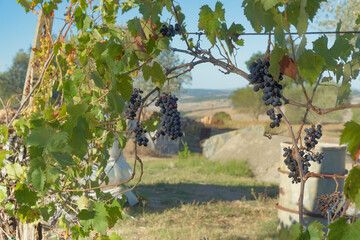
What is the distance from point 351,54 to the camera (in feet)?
7.39

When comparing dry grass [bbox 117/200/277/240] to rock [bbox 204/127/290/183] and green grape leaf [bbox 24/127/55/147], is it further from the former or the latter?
green grape leaf [bbox 24/127/55/147]

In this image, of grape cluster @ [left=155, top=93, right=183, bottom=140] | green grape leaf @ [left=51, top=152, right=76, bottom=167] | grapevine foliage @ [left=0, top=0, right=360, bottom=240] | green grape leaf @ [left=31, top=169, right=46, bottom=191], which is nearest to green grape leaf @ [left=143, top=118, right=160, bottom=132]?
grapevine foliage @ [left=0, top=0, right=360, bottom=240]

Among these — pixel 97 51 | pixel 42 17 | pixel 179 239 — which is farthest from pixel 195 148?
pixel 97 51

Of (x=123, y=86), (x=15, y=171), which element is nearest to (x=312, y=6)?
(x=123, y=86)

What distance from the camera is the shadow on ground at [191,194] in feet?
24.1

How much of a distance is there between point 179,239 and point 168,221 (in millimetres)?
1026

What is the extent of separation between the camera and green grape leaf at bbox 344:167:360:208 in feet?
3.59

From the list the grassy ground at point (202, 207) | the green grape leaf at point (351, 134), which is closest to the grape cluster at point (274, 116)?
the green grape leaf at point (351, 134)

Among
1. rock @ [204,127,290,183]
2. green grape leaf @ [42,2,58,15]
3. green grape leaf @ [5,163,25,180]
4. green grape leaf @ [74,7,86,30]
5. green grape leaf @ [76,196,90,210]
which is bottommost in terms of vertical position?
rock @ [204,127,290,183]

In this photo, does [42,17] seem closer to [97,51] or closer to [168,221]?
[97,51]

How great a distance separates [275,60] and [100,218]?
1.30 meters

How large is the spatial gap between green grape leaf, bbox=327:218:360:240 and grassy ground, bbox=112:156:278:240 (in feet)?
9.21

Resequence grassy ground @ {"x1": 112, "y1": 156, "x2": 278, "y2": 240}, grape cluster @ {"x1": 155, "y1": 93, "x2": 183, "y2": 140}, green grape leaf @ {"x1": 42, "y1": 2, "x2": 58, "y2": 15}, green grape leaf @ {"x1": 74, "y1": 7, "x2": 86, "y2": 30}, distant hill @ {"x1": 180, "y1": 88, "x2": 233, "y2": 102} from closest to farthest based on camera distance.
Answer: grape cluster @ {"x1": 155, "y1": 93, "x2": 183, "y2": 140} → green grape leaf @ {"x1": 74, "y1": 7, "x2": 86, "y2": 30} → green grape leaf @ {"x1": 42, "y1": 2, "x2": 58, "y2": 15} → grassy ground @ {"x1": 112, "y1": 156, "x2": 278, "y2": 240} → distant hill @ {"x1": 180, "y1": 88, "x2": 233, "y2": 102}

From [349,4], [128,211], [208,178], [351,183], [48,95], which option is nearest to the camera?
[351,183]
